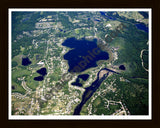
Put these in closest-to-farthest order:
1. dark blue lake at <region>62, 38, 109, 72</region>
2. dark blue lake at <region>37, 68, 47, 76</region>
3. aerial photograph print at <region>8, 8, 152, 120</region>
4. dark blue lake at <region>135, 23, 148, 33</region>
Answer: aerial photograph print at <region>8, 8, 152, 120</region> < dark blue lake at <region>37, 68, 47, 76</region> < dark blue lake at <region>62, 38, 109, 72</region> < dark blue lake at <region>135, 23, 148, 33</region>

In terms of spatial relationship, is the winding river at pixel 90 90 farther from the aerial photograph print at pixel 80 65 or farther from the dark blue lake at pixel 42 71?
the dark blue lake at pixel 42 71

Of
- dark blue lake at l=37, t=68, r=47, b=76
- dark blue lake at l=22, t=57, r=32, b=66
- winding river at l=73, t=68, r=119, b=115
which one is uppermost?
dark blue lake at l=22, t=57, r=32, b=66

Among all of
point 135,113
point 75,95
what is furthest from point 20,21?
point 135,113

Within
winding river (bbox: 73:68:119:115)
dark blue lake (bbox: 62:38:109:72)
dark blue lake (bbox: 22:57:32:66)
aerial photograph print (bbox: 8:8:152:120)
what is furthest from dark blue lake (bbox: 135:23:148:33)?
dark blue lake (bbox: 22:57:32:66)

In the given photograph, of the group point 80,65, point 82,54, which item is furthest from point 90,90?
point 82,54

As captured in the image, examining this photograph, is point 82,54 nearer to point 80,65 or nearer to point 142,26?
point 80,65

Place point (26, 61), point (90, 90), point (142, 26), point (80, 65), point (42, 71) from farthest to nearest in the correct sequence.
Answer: point (142, 26) < point (26, 61) < point (80, 65) < point (42, 71) < point (90, 90)

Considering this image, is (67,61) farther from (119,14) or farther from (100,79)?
(119,14)

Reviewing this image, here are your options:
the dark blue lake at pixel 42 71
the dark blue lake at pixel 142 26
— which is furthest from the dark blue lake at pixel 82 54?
the dark blue lake at pixel 142 26

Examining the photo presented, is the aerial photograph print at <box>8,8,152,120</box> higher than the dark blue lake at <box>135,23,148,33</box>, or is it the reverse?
the dark blue lake at <box>135,23,148,33</box>

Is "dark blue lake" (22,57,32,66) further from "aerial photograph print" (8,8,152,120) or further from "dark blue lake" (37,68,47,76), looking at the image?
"dark blue lake" (37,68,47,76)
